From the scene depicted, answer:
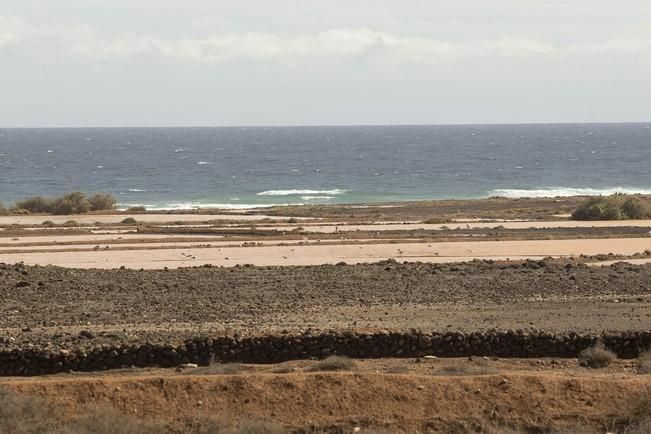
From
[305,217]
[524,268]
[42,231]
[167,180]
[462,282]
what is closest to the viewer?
[462,282]

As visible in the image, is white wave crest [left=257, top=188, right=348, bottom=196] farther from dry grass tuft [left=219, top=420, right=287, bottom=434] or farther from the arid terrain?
dry grass tuft [left=219, top=420, right=287, bottom=434]

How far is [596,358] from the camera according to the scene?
1966 cm

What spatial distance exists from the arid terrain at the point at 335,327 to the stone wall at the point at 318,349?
40 millimetres

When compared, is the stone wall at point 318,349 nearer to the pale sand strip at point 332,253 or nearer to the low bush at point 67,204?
the pale sand strip at point 332,253

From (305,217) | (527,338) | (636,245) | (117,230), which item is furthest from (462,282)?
(305,217)

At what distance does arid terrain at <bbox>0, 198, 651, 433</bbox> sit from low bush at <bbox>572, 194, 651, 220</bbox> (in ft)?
47.7

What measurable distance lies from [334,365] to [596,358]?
4.99m

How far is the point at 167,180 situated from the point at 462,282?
83.4m

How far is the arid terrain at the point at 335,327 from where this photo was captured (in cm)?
1759

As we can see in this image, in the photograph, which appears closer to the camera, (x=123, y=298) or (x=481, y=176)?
(x=123, y=298)

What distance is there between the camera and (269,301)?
1035 inches

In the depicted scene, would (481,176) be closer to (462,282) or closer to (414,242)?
(414,242)

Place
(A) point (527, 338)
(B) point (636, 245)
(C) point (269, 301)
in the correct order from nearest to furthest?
(A) point (527, 338), (C) point (269, 301), (B) point (636, 245)

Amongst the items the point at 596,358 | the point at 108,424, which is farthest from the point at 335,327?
the point at 108,424
